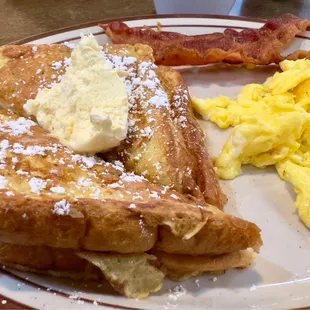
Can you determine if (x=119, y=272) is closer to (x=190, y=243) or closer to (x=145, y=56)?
(x=190, y=243)

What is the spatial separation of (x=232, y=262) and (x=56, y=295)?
0.57m

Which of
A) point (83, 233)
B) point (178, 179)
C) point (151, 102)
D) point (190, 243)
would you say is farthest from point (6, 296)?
point (151, 102)

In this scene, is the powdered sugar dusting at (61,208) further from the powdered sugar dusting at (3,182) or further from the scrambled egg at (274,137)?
the scrambled egg at (274,137)

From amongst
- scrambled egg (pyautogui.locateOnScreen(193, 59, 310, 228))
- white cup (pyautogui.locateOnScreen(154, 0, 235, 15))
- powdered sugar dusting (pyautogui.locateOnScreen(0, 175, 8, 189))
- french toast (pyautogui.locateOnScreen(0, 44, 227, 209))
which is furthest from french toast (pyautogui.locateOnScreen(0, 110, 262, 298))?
white cup (pyautogui.locateOnScreen(154, 0, 235, 15))

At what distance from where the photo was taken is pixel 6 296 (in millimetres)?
1419

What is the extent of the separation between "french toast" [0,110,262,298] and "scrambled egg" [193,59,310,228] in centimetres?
45

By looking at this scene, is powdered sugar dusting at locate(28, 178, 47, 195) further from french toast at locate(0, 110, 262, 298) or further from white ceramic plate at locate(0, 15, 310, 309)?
white ceramic plate at locate(0, 15, 310, 309)

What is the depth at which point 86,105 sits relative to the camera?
1.67m

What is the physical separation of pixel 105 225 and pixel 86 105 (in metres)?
0.47

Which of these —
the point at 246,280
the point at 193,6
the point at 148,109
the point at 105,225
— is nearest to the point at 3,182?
the point at 105,225

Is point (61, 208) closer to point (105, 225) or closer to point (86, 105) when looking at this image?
point (105, 225)

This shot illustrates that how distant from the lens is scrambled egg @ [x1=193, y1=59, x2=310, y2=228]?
200 centimetres

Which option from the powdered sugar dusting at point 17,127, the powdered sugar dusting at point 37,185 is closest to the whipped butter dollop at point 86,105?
the powdered sugar dusting at point 17,127

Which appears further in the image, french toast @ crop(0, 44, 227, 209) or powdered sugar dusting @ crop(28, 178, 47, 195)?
french toast @ crop(0, 44, 227, 209)
